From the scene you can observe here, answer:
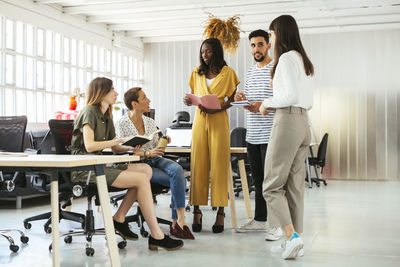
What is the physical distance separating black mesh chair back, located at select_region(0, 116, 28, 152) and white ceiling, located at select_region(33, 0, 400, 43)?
12.8 ft

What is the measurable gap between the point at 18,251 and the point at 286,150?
6.32 ft

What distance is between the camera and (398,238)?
3867 millimetres

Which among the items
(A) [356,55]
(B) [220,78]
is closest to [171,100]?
(A) [356,55]

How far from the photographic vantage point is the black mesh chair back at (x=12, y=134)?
4.06 meters

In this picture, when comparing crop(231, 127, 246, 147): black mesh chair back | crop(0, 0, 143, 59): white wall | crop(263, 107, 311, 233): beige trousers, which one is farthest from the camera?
crop(231, 127, 246, 147): black mesh chair back

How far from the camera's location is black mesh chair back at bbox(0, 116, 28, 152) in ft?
13.3

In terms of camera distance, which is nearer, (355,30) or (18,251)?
(18,251)

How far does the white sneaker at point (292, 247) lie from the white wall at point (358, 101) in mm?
7159

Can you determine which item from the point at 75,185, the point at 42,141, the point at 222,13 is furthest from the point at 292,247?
the point at 222,13

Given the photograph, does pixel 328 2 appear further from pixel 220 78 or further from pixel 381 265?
pixel 381 265

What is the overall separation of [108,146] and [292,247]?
1.31 metres

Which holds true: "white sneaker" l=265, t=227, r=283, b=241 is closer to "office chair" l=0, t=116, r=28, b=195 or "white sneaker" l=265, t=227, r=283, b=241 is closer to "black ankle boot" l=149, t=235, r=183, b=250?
"black ankle boot" l=149, t=235, r=183, b=250

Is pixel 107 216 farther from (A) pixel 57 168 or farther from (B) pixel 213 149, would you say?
(B) pixel 213 149

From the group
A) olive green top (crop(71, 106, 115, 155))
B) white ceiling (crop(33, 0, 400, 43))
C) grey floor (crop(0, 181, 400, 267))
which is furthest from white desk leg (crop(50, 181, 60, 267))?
white ceiling (crop(33, 0, 400, 43))
